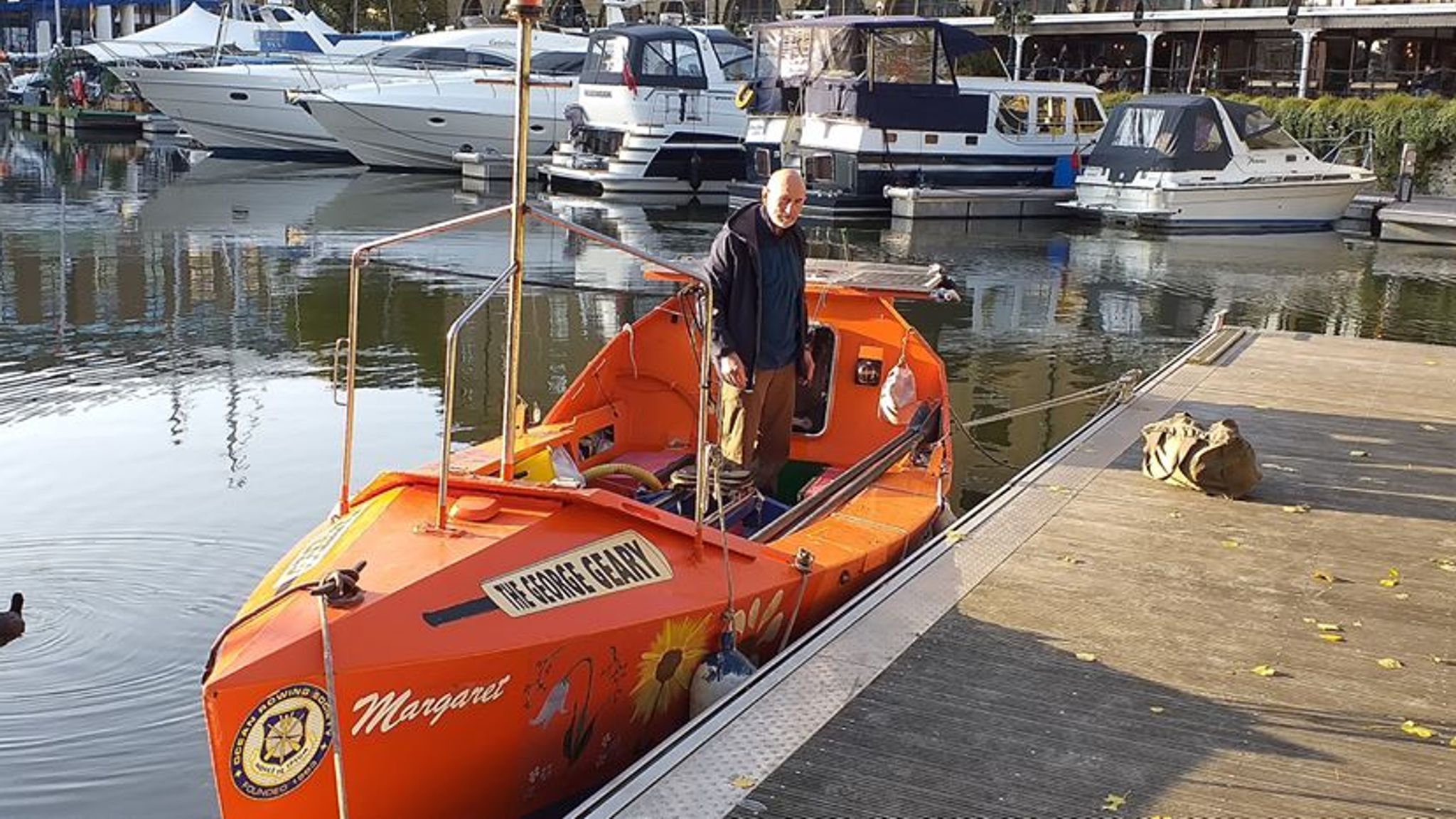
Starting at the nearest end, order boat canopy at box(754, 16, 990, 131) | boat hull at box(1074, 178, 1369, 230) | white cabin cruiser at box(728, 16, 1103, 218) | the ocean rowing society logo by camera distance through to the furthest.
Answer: the ocean rowing society logo
boat hull at box(1074, 178, 1369, 230)
white cabin cruiser at box(728, 16, 1103, 218)
boat canopy at box(754, 16, 990, 131)

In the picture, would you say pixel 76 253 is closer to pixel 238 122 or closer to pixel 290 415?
pixel 290 415

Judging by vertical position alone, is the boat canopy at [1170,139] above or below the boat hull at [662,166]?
above

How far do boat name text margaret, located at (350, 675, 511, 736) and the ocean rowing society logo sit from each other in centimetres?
11

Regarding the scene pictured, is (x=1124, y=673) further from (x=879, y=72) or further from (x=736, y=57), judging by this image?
(x=736, y=57)

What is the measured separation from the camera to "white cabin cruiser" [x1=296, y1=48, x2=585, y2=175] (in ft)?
119

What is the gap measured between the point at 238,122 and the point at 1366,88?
29018mm

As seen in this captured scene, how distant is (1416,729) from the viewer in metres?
5.33

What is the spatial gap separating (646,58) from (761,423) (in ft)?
84.7

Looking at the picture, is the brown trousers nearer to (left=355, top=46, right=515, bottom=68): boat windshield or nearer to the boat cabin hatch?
the boat cabin hatch

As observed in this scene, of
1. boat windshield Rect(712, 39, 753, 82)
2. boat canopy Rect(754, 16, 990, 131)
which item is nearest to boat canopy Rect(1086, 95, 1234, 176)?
boat canopy Rect(754, 16, 990, 131)

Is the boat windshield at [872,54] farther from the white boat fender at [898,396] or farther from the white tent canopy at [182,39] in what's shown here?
the white tent canopy at [182,39]

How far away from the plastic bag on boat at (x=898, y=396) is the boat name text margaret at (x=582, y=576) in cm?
296

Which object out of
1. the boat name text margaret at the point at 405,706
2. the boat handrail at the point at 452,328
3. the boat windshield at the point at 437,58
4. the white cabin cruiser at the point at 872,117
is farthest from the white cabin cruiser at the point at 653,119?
the boat name text margaret at the point at 405,706

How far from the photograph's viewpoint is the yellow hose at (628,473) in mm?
7211
